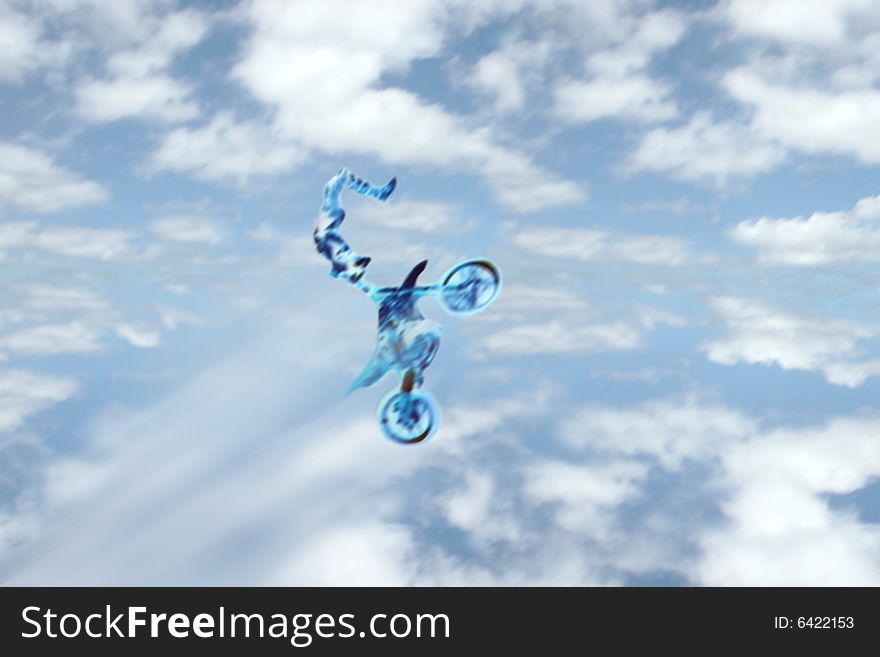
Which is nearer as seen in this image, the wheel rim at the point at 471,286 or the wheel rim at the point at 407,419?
the wheel rim at the point at 407,419

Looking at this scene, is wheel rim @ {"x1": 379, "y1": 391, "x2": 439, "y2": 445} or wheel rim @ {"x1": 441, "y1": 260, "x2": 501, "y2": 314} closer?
wheel rim @ {"x1": 379, "y1": 391, "x2": 439, "y2": 445}

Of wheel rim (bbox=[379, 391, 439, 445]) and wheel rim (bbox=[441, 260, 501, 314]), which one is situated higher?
wheel rim (bbox=[441, 260, 501, 314])

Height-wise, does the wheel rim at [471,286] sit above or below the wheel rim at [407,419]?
above

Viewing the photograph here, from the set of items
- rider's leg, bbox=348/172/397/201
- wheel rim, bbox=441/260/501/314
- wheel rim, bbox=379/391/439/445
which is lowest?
wheel rim, bbox=379/391/439/445

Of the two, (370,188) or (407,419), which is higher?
(370,188)

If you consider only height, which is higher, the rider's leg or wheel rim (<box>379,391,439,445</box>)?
the rider's leg

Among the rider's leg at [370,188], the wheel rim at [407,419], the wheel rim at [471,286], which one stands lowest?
the wheel rim at [407,419]

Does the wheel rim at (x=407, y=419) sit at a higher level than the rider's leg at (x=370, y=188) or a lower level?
lower

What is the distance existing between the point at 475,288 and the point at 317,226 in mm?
6922
